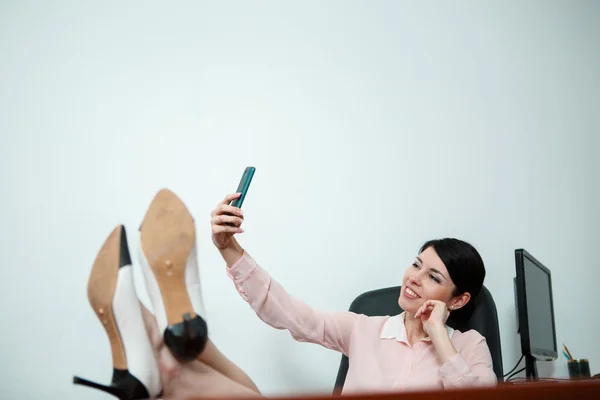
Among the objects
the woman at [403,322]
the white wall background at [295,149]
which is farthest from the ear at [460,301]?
the white wall background at [295,149]

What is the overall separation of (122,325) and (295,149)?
1.20 metres

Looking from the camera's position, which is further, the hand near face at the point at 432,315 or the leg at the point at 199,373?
the hand near face at the point at 432,315

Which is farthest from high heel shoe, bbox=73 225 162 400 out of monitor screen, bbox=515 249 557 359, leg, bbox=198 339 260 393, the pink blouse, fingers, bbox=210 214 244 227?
monitor screen, bbox=515 249 557 359

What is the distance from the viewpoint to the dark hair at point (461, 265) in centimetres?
151

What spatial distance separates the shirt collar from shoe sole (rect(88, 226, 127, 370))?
79cm

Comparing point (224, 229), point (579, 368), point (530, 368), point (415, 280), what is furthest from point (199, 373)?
point (579, 368)

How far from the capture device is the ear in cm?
154

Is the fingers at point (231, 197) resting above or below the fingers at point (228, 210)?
above

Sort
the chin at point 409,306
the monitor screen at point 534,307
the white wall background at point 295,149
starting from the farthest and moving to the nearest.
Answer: the white wall background at point 295,149 → the monitor screen at point 534,307 → the chin at point 409,306

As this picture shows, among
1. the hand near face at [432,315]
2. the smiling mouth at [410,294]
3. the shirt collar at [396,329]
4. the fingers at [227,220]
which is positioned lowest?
the shirt collar at [396,329]

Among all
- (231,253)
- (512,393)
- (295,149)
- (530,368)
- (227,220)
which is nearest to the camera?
(512,393)

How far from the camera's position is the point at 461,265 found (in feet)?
4.94

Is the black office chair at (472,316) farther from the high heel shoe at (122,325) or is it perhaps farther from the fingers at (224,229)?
the high heel shoe at (122,325)

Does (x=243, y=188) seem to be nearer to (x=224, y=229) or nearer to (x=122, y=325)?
(x=224, y=229)
